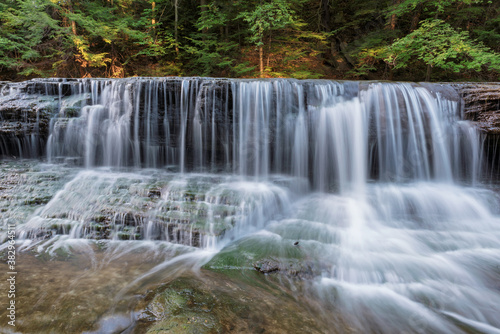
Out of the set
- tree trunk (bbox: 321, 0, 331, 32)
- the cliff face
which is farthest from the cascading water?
tree trunk (bbox: 321, 0, 331, 32)

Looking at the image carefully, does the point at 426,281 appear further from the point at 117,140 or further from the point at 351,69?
the point at 351,69

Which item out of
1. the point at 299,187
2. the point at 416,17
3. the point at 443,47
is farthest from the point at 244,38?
the point at 299,187

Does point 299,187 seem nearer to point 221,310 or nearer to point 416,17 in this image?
point 221,310

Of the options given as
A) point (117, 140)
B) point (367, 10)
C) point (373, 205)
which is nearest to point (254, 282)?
point (373, 205)

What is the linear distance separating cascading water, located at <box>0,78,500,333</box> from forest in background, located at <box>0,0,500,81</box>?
15.6 ft

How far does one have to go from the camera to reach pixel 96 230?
4273mm

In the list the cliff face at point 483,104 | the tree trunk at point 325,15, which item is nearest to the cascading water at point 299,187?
the cliff face at point 483,104

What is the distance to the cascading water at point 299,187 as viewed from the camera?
327cm

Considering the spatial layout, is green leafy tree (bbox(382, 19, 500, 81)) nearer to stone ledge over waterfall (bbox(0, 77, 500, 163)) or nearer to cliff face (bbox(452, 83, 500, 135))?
stone ledge over waterfall (bbox(0, 77, 500, 163))

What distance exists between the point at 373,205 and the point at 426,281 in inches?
92.2

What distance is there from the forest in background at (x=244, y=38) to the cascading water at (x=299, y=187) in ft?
15.6

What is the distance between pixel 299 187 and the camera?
6.38 metres

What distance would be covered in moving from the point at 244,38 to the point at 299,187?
1172 centimetres

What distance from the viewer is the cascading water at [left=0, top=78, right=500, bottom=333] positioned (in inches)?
129
